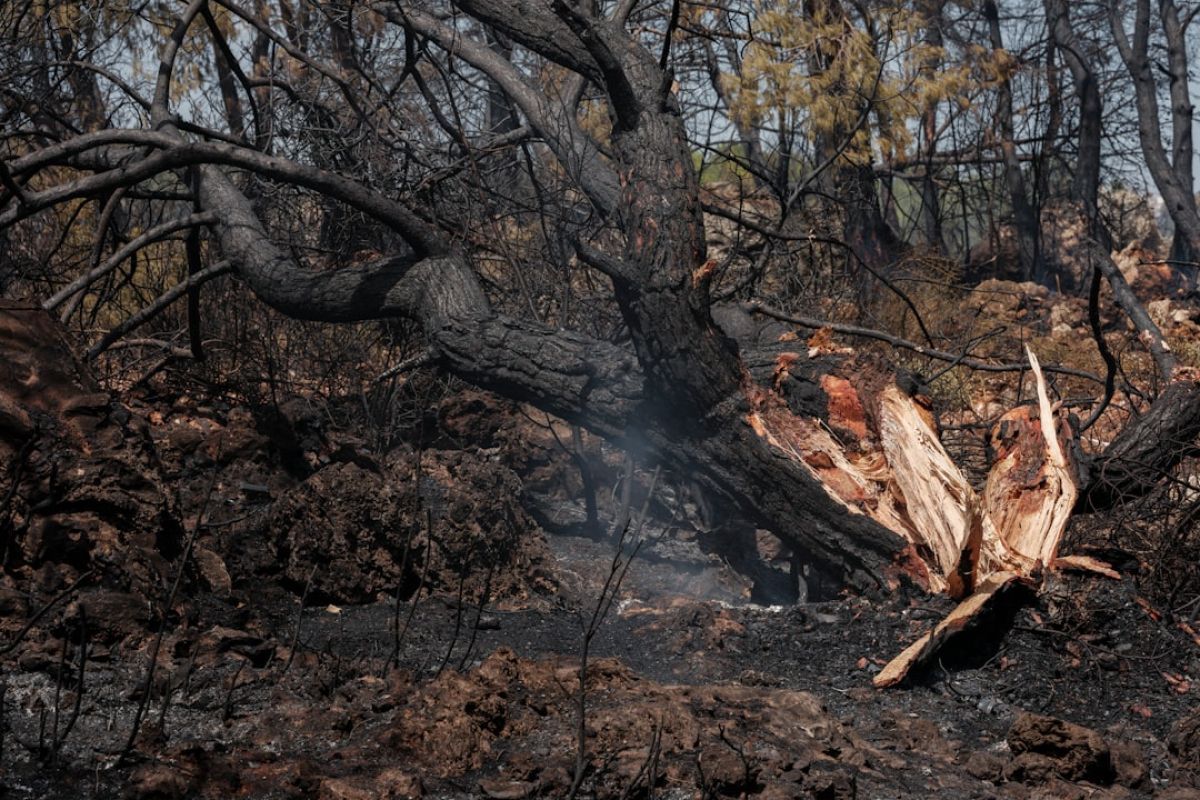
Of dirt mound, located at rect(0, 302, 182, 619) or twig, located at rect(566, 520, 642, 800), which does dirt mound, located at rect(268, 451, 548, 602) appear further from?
twig, located at rect(566, 520, 642, 800)

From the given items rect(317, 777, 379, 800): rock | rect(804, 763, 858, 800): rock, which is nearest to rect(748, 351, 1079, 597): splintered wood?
rect(804, 763, 858, 800): rock

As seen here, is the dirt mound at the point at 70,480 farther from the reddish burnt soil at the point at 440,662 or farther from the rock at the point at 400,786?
the rock at the point at 400,786

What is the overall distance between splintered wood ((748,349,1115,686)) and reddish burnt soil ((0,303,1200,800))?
20cm

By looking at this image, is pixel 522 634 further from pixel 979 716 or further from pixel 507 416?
pixel 507 416

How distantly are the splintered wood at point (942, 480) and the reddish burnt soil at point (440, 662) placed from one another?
199mm

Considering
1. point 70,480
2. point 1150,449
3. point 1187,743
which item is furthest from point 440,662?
point 1150,449

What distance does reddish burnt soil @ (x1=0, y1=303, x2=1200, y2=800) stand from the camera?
10.7 feet

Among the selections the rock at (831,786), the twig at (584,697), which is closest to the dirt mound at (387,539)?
the twig at (584,697)

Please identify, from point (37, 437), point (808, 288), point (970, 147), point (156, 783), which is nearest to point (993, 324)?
point (808, 288)

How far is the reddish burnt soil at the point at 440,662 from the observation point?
10.7ft

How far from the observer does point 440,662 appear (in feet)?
14.4

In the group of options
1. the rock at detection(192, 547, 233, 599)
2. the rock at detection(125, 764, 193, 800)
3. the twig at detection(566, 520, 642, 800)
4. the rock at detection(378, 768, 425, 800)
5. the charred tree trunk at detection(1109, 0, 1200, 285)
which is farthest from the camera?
the charred tree trunk at detection(1109, 0, 1200, 285)

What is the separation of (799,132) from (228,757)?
834 centimetres

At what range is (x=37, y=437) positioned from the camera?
4277 millimetres
